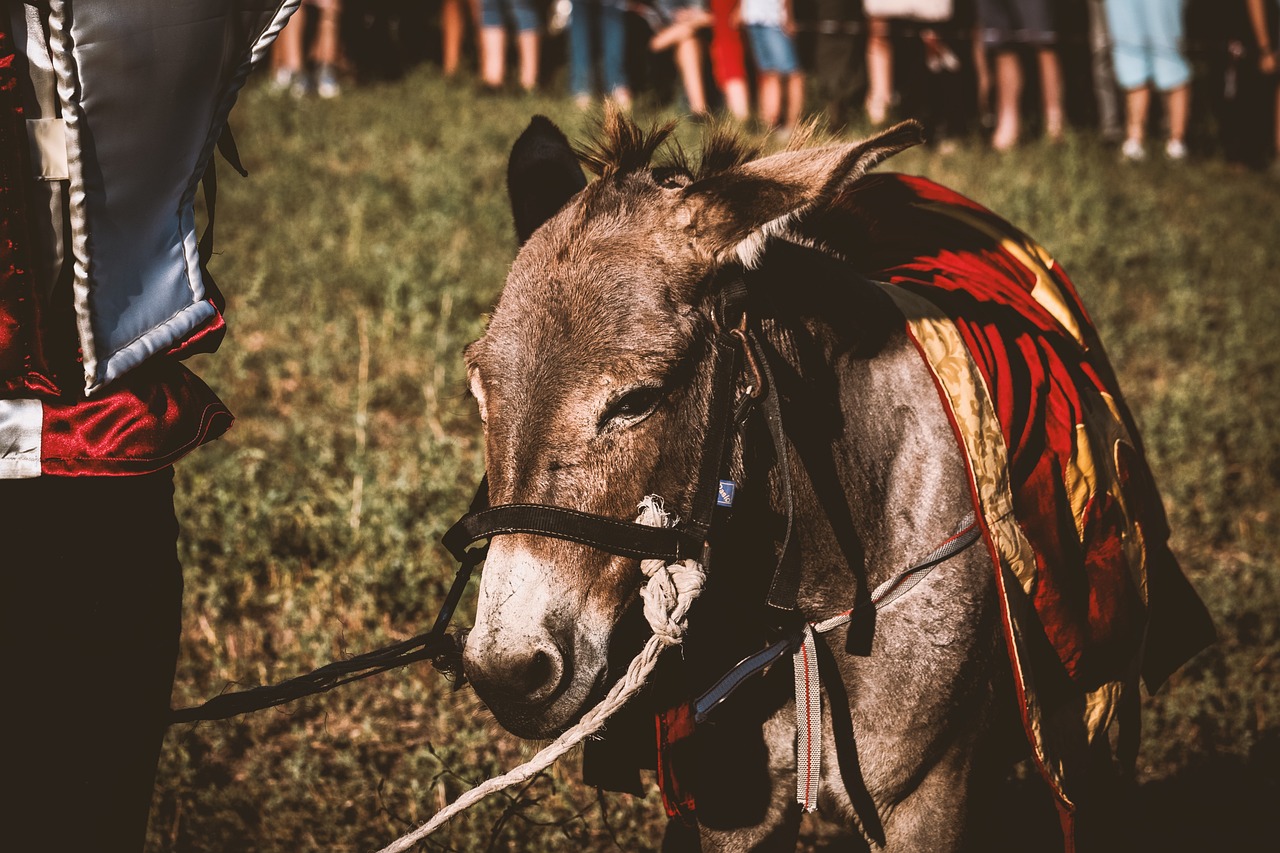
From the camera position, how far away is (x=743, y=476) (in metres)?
2.19

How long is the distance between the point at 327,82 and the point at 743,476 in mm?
11255

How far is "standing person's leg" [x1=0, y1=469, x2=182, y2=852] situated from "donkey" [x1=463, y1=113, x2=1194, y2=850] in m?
0.65

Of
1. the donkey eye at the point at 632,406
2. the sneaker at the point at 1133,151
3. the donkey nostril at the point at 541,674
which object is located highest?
the sneaker at the point at 1133,151

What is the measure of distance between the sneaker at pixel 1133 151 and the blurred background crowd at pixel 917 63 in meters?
0.03

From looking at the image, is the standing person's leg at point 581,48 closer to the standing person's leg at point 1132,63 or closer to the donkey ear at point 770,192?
the standing person's leg at point 1132,63

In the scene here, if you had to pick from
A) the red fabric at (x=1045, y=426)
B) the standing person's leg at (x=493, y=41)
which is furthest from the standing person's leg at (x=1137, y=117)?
the red fabric at (x=1045, y=426)

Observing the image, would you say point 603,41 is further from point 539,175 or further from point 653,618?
point 653,618

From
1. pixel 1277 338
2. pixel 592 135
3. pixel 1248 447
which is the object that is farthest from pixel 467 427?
pixel 1277 338

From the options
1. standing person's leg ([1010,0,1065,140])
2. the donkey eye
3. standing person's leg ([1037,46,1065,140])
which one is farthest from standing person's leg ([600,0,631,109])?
the donkey eye

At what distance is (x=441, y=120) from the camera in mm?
10688

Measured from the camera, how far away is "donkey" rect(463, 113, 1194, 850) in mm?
2037

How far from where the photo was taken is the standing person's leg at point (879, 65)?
10.8 meters

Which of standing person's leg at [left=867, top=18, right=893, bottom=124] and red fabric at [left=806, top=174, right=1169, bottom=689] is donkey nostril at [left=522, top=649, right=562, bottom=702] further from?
standing person's leg at [left=867, top=18, right=893, bottom=124]

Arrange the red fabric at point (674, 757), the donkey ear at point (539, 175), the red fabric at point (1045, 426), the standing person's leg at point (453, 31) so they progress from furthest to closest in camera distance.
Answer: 1. the standing person's leg at point (453, 31)
2. the donkey ear at point (539, 175)
3. the red fabric at point (1045, 426)
4. the red fabric at point (674, 757)
